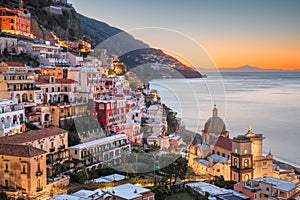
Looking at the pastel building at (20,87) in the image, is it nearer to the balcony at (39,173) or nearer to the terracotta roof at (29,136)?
the terracotta roof at (29,136)

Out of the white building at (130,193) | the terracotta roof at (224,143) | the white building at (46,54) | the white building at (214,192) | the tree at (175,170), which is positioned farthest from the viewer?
the white building at (46,54)

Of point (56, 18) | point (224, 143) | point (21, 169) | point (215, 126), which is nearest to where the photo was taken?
point (21, 169)

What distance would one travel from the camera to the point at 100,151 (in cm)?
2017

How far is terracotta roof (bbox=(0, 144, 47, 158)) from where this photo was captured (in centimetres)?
1440

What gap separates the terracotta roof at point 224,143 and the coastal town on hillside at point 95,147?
8 centimetres

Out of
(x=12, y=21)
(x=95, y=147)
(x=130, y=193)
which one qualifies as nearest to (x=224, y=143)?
(x=95, y=147)

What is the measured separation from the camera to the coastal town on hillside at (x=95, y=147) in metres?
14.9

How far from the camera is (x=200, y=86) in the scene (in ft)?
252

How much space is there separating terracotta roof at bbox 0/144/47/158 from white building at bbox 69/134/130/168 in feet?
13.4

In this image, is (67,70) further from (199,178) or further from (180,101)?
(180,101)

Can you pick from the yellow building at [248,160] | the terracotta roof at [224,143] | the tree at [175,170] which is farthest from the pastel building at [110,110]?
the yellow building at [248,160]

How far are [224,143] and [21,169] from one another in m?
13.3

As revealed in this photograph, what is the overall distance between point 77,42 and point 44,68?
684 inches

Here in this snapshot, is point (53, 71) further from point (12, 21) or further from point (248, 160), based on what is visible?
point (248, 160)
